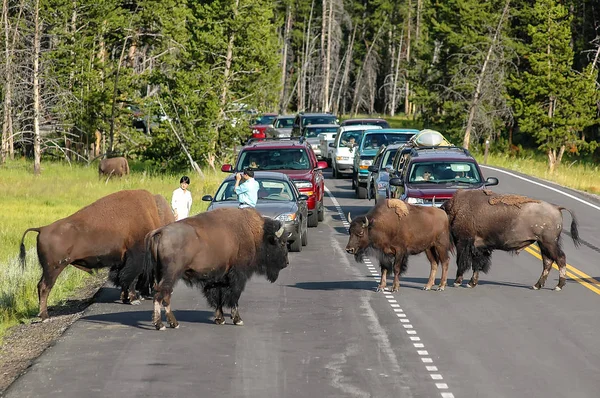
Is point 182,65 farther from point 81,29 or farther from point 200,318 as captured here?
point 200,318

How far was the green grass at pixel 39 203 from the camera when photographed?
1791 cm

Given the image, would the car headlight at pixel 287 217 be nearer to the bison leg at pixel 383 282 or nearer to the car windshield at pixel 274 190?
the car windshield at pixel 274 190

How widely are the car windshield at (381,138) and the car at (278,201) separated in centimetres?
1428

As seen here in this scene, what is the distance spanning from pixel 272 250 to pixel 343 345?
87.9 inches

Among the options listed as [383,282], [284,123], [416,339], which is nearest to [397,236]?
[383,282]

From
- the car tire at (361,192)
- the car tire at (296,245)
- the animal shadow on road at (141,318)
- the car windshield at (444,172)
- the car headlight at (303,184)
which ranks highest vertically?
the car windshield at (444,172)

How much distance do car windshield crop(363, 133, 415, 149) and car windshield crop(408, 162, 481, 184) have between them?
13.1 metres

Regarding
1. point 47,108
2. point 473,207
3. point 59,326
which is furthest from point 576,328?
point 47,108

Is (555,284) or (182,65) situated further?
(182,65)

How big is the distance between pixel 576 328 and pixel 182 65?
3220 cm

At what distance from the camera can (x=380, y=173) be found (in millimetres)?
30125

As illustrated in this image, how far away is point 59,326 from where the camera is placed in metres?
15.1

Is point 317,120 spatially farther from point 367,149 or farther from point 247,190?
point 247,190

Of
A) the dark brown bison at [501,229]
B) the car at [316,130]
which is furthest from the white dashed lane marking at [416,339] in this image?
the car at [316,130]
